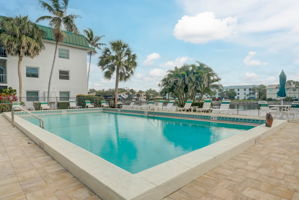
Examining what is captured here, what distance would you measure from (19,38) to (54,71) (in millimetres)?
4324

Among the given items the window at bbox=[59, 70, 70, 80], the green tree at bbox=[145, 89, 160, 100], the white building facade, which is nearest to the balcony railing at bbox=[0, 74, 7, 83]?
the white building facade

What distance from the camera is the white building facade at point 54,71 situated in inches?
605

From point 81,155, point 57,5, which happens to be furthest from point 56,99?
point 81,155

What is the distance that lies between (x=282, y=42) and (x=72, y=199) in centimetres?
1427

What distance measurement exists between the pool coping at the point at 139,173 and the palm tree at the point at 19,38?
14.1 m

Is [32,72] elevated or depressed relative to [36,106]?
elevated

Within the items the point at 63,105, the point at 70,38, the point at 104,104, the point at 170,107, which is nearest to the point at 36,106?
the point at 63,105

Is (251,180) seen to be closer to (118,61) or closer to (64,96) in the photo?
(118,61)

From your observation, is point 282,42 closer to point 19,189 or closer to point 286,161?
point 286,161

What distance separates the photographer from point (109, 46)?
16344 mm

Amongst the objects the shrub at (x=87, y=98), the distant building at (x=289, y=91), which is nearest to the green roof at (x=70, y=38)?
the shrub at (x=87, y=98)

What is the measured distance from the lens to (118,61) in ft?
52.3

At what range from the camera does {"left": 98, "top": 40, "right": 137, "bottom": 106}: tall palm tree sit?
16.1 m

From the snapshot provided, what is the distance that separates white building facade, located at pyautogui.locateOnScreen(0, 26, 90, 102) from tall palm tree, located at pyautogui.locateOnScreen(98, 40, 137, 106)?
4.40m
